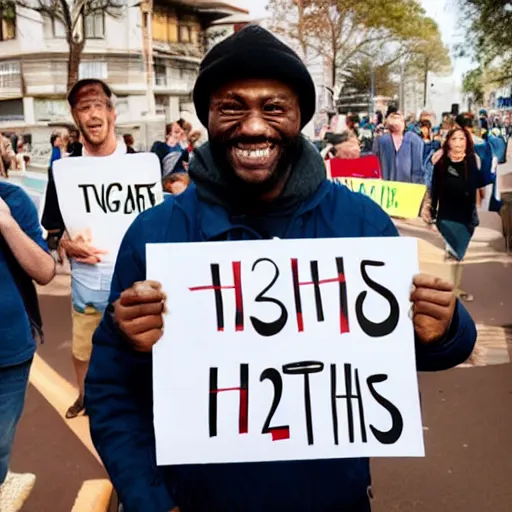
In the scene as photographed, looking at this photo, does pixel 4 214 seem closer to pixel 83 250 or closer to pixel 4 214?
pixel 4 214

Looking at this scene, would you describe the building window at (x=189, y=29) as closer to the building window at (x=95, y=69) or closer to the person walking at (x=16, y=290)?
the building window at (x=95, y=69)

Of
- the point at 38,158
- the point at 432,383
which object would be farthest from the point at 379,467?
the point at 38,158

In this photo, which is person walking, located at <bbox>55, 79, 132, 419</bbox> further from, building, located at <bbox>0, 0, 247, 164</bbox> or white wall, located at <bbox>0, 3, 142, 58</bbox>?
white wall, located at <bbox>0, 3, 142, 58</bbox>

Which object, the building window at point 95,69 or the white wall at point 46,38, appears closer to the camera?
the white wall at point 46,38

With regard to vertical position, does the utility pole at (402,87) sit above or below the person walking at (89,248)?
above

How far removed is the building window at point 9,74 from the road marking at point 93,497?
26.3 feet

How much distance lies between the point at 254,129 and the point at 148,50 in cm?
1053

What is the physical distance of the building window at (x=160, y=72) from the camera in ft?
37.4

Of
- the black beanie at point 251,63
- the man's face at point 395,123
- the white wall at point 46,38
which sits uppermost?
the white wall at point 46,38

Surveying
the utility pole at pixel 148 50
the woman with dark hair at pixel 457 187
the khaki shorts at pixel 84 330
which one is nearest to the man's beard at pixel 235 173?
the khaki shorts at pixel 84 330

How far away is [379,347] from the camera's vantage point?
143 centimetres

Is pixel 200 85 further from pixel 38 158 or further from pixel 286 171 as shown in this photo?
pixel 38 158

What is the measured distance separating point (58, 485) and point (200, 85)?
240 centimetres

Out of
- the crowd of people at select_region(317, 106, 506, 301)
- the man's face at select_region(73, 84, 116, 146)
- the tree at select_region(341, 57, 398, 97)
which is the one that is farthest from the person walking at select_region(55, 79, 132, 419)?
the tree at select_region(341, 57, 398, 97)
